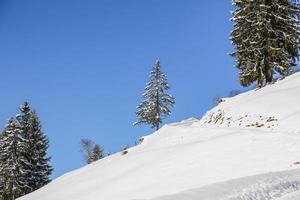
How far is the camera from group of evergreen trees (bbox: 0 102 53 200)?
47000mm

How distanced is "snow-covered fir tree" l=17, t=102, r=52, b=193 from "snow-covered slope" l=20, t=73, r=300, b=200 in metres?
27.1

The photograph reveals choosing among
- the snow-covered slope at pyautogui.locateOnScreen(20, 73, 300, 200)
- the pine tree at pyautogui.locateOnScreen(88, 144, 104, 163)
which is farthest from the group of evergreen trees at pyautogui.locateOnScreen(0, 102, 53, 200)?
the snow-covered slope at pyautogui.locateOnScreen(20, 73, 300, 200)

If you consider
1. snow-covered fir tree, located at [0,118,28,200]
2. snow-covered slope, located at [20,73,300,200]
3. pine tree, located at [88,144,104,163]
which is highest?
pine tree, located at [88,144,104,163]

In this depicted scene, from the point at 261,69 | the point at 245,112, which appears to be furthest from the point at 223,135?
the point at 261,69

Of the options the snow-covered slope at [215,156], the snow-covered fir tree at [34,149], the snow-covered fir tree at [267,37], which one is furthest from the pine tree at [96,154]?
the snow-covered slope at [215,156]

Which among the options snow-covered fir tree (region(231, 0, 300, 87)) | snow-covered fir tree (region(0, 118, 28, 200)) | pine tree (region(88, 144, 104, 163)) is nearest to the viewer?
snow-covered fir tree (region(231, 0, 300, 87))

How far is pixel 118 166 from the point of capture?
71.8 feet

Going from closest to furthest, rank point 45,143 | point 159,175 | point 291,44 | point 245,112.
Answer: point 159,175 → point 245,112 → point 291,44 → point 45,143

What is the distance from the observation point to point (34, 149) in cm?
5106

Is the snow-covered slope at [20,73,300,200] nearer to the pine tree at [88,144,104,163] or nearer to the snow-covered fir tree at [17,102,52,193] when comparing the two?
the snow-covered fir tree at [17,102,52,193]

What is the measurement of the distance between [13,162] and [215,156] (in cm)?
3457

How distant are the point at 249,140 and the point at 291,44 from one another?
17448mm

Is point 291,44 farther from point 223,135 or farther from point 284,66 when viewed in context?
point 223,135

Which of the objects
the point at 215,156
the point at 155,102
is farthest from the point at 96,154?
the point at 215,156
